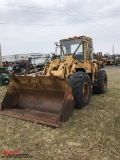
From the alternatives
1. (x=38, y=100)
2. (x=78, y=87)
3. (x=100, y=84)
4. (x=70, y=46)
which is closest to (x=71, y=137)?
(x=78, y=87)

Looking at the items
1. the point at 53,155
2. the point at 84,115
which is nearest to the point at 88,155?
the point at 53,155

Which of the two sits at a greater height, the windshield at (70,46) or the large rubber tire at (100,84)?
the windshield at (70,46)

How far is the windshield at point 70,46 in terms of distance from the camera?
23.0 ft

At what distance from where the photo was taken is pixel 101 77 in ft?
26.8

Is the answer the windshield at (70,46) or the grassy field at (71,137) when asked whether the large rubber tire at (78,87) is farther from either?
the windshield at (70,46)

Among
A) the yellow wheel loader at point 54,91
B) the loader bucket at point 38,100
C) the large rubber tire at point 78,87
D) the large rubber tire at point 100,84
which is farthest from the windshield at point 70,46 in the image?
the loader bucket at point 38,100

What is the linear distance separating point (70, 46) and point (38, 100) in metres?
2.29

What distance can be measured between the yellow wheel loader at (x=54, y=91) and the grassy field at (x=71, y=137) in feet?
0.91

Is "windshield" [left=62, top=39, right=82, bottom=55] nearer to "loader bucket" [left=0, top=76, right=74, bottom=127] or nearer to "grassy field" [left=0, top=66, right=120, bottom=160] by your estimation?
"loader bucket" [left=0, top=76, right=74, bottom=127]

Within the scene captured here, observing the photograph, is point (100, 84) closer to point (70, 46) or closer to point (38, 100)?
point (70, 46)

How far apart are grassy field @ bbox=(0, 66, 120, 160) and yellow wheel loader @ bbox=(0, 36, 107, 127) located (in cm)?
28

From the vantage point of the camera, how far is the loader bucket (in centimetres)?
504

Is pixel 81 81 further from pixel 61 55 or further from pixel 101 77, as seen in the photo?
pixel 101 77

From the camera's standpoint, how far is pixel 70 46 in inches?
283
